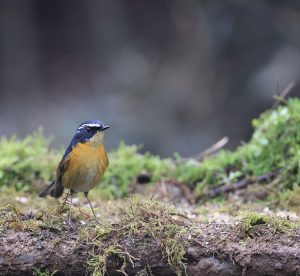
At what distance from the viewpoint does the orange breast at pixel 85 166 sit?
5902 millimetres

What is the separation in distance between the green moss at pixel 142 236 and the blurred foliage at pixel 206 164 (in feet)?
8.63

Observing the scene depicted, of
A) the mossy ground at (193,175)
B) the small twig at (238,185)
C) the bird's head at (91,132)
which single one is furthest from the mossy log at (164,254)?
the small twig at (238,185)

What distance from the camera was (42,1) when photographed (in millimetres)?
19469

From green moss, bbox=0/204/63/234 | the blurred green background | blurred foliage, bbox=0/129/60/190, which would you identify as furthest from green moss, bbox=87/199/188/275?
the blurred green background

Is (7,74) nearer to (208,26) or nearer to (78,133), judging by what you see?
(208,26)

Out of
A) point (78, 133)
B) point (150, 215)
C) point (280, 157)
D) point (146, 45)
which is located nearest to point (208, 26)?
point (146, 45)

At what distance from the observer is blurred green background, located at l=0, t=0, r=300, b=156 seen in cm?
1592

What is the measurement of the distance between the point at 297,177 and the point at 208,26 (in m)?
10.1

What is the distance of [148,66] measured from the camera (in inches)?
728

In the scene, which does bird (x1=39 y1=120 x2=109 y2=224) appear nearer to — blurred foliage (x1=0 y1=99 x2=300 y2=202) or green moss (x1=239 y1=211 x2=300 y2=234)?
green moss (x1=239 y1=211 x2=300 y2=234)

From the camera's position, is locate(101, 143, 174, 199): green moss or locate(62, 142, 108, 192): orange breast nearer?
locate(62, 142, 108, 192): orange breast

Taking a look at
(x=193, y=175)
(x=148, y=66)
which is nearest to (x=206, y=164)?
(x=193, y=175)

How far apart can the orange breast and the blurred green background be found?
901cm

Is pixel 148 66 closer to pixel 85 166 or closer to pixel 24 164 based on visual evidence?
pixel 24 164
